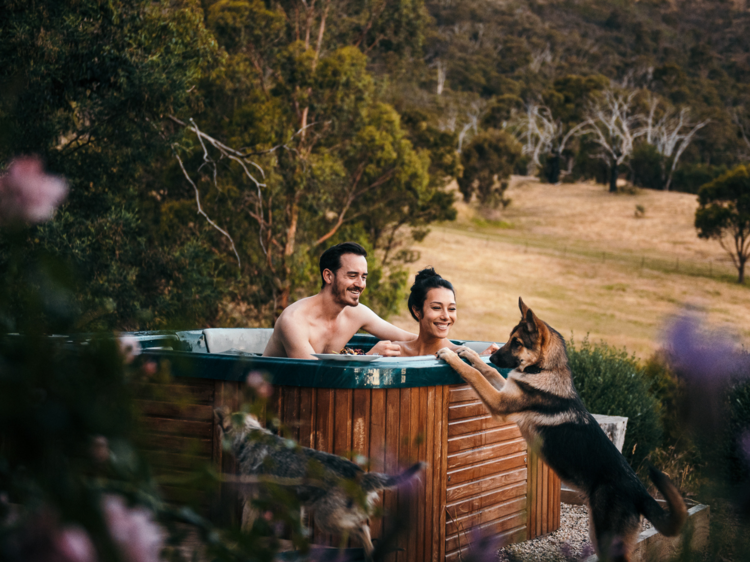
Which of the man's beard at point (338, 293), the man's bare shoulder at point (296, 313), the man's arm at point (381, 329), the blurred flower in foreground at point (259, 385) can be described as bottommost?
the man's arm at point (381, 329)

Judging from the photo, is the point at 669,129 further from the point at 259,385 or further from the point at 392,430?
the point at 259,385

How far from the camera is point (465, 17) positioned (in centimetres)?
5331

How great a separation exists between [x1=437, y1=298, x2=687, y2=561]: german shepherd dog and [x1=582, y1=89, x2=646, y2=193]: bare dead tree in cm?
3557

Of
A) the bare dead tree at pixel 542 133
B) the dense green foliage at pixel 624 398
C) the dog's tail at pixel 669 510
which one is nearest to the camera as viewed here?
the dog's tail at pixel 669 510

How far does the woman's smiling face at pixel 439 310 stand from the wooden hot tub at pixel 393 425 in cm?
70

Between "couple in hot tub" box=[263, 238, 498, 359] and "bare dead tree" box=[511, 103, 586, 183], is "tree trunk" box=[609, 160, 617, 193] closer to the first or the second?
"bare dead tree" box=[511, 103, 586, 183]

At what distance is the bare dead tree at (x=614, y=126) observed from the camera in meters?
37.5

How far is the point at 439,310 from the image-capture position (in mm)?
4289

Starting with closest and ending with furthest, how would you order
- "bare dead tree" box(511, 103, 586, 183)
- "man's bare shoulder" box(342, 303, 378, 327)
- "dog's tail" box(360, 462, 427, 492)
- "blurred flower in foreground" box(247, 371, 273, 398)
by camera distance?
"blurred flower in foreground" box(247, 371, 273, 398) → "dog's tail" box(360, 462, 427, 492) → "man's bare shoulder" box(342, 303, 378, 327) → "bare dead tree" box(511, 103, 586, 183)

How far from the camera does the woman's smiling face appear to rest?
4277mm

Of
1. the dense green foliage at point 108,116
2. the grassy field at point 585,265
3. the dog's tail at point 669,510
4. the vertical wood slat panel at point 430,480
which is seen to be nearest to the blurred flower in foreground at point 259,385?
the dog's tail at point 669,510

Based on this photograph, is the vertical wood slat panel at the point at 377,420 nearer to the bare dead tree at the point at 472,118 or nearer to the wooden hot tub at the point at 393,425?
the wooden hot tub at the point at 393,425

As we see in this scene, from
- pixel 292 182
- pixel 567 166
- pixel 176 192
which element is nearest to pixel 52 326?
pixel 292 182

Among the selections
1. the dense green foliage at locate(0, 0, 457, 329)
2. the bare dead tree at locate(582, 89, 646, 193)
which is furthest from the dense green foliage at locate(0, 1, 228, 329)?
the bare dead tree at locate(582, 89, 646, 193)
